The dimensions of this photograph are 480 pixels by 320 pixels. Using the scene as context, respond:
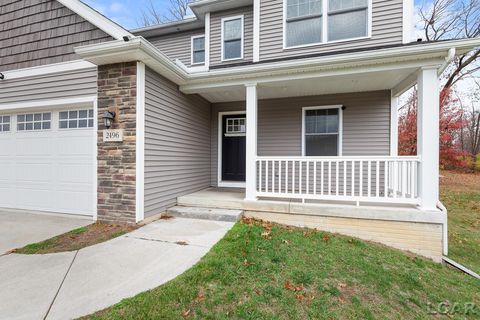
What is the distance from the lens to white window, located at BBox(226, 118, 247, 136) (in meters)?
7.19

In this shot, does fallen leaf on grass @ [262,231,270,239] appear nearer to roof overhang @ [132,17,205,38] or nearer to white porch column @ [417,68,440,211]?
white porch column @ [417,68,440,211]

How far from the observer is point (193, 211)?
5055 mm

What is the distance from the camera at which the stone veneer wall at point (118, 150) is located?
443 cm

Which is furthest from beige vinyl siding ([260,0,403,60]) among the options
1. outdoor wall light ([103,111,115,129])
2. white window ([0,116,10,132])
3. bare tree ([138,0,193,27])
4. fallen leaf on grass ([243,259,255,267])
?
bare tree ([138,0,193,27])

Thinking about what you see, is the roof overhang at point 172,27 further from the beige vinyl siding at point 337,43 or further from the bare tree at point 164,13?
the bare tree at point 164,13

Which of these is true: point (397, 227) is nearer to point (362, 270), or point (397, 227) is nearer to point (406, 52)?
point (362, 270)

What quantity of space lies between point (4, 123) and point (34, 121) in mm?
1106

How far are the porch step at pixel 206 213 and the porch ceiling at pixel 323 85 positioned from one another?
9.18 ft

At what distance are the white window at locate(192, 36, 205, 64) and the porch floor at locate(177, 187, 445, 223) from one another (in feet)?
17.1

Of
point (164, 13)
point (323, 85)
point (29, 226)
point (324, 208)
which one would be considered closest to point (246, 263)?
point (324, 208)

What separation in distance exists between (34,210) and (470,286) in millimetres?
8320

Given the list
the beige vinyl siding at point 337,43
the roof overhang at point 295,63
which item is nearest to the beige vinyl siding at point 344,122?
the roof overhang at point 295,63

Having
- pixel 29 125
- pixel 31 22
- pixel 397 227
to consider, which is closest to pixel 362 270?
pixel 397 227

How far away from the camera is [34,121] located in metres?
5.68
